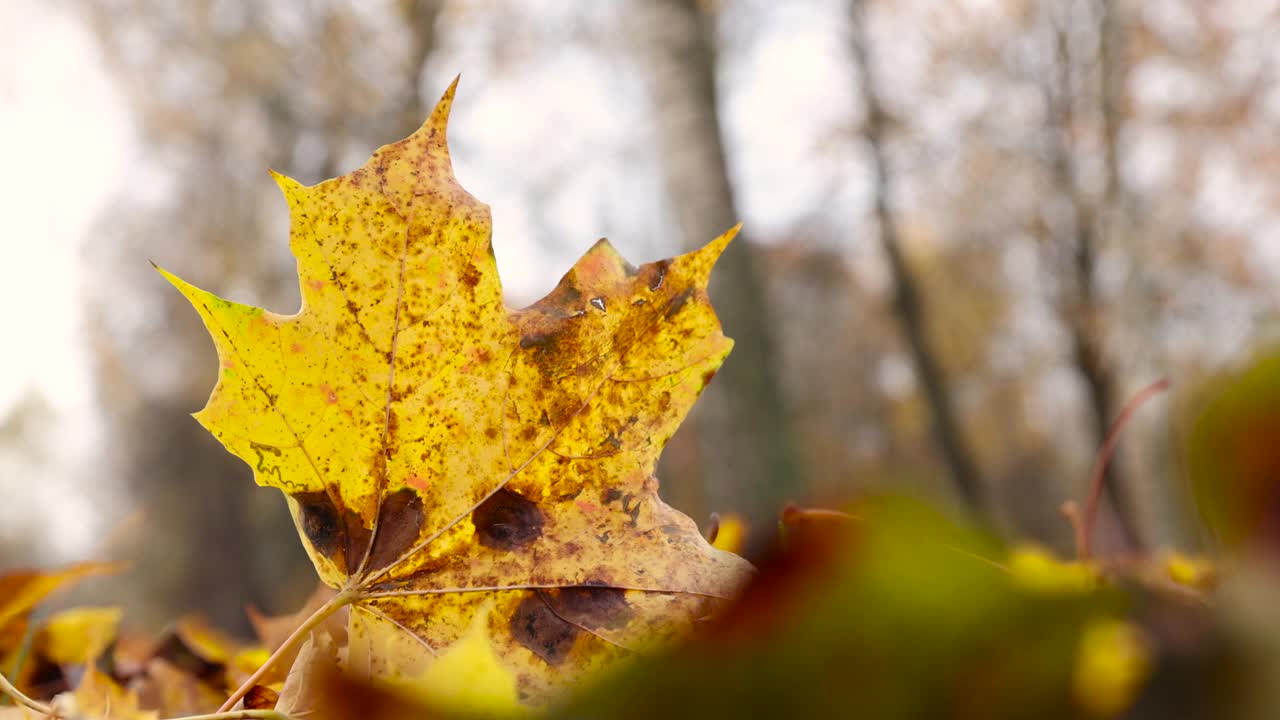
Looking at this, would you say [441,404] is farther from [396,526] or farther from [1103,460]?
[1103,460]

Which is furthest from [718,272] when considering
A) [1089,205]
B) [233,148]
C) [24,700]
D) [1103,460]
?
[233,148]

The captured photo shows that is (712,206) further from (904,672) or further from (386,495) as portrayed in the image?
(904,672)

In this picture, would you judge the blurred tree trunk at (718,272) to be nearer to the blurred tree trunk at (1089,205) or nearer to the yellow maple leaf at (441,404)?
the yellow maple leaf at (441,404)

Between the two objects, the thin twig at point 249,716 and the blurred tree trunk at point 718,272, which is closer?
the thin twig at point 249,716

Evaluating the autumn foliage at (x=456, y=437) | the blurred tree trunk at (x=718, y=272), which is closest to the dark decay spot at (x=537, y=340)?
the autumn foliage at (x=456, y=437)

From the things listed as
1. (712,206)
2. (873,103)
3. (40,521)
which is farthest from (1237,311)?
(40,521)

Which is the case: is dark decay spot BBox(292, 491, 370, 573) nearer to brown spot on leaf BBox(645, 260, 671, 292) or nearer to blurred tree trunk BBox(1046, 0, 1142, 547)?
brown spot on leaf BBox(645, 260, 671, 292)
